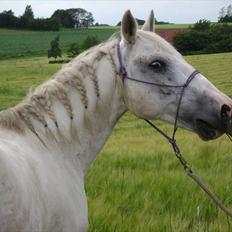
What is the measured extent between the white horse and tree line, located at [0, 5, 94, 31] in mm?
92453

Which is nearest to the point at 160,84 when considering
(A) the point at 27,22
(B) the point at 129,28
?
(B) the point at 129,28

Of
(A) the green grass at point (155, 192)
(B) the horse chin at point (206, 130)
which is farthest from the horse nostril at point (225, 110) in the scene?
(A) the green grass at point (155, 192)

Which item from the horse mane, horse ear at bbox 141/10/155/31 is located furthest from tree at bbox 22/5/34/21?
the horse mane

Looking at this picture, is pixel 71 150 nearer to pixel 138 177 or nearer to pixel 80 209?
pixel 80 209

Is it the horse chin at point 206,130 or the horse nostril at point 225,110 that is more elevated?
the horse nostril at point 225,110

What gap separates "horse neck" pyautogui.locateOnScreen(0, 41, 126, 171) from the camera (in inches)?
112

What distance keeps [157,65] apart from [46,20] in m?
96.7

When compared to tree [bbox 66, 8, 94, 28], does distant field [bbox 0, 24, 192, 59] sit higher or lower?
lower

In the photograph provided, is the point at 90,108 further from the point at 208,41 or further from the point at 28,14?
the point at 28,14

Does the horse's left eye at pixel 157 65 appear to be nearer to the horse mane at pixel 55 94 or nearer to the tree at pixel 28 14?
the horse mane at pixel 55 94

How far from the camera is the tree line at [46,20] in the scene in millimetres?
92188

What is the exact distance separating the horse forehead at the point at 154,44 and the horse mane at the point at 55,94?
0.77ft

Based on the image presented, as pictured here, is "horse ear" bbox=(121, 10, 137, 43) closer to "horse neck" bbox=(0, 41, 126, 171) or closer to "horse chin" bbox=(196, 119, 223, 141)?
"horse neck" bbox=(0, 41, 126, 171)

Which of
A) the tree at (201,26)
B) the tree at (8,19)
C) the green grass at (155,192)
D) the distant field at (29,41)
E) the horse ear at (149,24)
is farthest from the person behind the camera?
the tree at (8,19)
